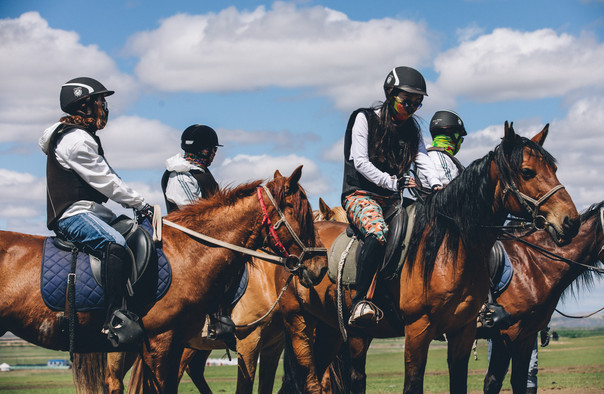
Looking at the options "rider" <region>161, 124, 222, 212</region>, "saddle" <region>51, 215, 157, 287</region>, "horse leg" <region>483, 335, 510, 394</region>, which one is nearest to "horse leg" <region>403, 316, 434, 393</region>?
"horse leg" <region>483, 335, 510, 394</region>

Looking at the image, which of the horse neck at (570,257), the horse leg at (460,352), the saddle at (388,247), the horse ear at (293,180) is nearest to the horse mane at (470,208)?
the saddle at (388,247)

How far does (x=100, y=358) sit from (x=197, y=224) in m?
3.48

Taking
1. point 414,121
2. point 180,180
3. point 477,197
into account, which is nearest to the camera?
point 477,197

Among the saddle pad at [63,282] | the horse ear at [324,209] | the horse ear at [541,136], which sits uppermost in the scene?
the horse ear at [541,136]

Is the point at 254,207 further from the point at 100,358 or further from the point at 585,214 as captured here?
the point at 585,214

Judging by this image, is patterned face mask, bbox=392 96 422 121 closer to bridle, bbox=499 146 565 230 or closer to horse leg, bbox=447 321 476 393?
bridle, bbox=499 146 565 230

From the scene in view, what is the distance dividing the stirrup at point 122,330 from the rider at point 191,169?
305 centimetres

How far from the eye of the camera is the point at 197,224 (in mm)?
6812

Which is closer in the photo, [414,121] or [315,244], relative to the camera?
[315,244]

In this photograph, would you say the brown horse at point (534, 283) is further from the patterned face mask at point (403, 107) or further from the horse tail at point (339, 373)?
the patterned face mask at point (403, 107)

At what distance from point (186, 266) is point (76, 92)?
1857 mm

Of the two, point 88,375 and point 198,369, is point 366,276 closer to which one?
point 88,375

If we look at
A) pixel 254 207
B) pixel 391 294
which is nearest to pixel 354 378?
pixel 391 294

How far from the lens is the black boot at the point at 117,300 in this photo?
238 inches
